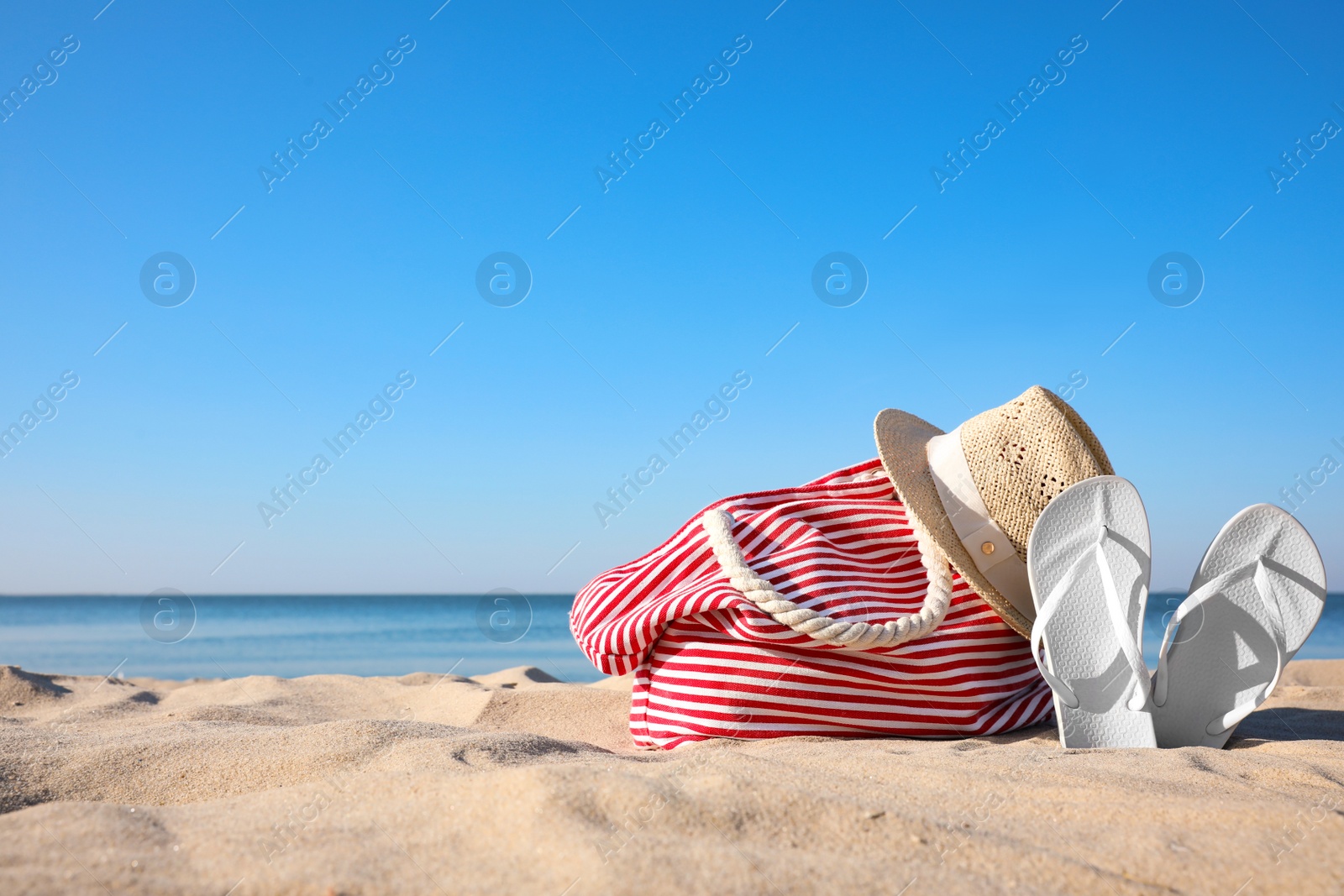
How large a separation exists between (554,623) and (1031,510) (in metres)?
24.2

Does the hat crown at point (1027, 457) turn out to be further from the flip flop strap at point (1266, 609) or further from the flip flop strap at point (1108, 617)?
the flip flop strap at point (1266, 609)

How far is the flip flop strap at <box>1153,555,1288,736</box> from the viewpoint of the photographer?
7.02 feet

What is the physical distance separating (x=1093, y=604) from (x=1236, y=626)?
38 cm

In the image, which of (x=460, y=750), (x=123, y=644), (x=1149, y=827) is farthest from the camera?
(x=123, y=644)

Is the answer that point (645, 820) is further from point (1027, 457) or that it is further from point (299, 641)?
point (299, 641)

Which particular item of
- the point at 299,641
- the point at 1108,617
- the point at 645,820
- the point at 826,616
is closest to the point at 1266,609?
the point at 1108,617

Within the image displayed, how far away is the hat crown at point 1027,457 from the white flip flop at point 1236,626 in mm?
395

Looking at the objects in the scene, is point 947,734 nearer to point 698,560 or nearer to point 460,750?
point 698,560

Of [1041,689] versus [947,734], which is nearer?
[947,734]

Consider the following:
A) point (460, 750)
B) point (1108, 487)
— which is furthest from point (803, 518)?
point (460, 750)

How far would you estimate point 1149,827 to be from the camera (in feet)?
3.90

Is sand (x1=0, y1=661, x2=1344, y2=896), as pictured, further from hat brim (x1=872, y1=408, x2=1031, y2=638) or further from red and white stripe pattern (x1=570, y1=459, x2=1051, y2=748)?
hat brim (x1=872, y1=408, x2=1031, y2=638)

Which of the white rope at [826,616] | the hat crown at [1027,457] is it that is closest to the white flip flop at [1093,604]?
the hat crown at [1027,457]

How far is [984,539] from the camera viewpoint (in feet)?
8.03
